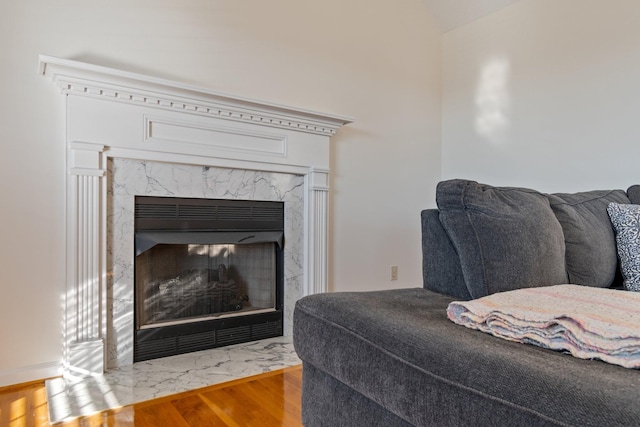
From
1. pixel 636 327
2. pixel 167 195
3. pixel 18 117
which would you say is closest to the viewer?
pixel 636 327

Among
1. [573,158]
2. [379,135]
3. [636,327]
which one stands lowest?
[636,327]

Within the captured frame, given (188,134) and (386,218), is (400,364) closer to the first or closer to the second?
(188,134)

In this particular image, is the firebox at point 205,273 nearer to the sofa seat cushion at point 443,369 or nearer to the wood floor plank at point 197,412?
the wood floor plank at point 197,412

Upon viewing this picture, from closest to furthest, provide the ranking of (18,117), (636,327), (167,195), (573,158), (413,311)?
(636,327), (413,311), (18,117), (167,195), (573,158)

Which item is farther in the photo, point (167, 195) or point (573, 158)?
A: point (573, 158)

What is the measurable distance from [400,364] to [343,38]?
281 centimetres

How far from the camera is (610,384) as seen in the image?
65 cm

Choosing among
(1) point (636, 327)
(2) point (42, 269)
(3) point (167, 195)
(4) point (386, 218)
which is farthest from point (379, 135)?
(1) point (636, 327)

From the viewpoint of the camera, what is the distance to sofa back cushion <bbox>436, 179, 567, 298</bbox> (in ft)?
4.14

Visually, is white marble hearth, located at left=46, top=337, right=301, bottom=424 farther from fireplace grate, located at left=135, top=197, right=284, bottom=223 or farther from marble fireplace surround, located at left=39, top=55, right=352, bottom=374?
fireplace grate, located at left=135, top=197, right=284, bottom=223

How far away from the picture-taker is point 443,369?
0.83 meters

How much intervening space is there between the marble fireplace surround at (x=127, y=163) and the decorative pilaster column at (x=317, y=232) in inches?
6.6

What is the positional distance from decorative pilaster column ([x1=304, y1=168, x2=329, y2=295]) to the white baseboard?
1481 mm

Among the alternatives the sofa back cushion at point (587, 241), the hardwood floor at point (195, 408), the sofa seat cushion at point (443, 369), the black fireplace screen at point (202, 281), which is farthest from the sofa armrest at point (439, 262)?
the black fireplace screen at point (202, 281)
